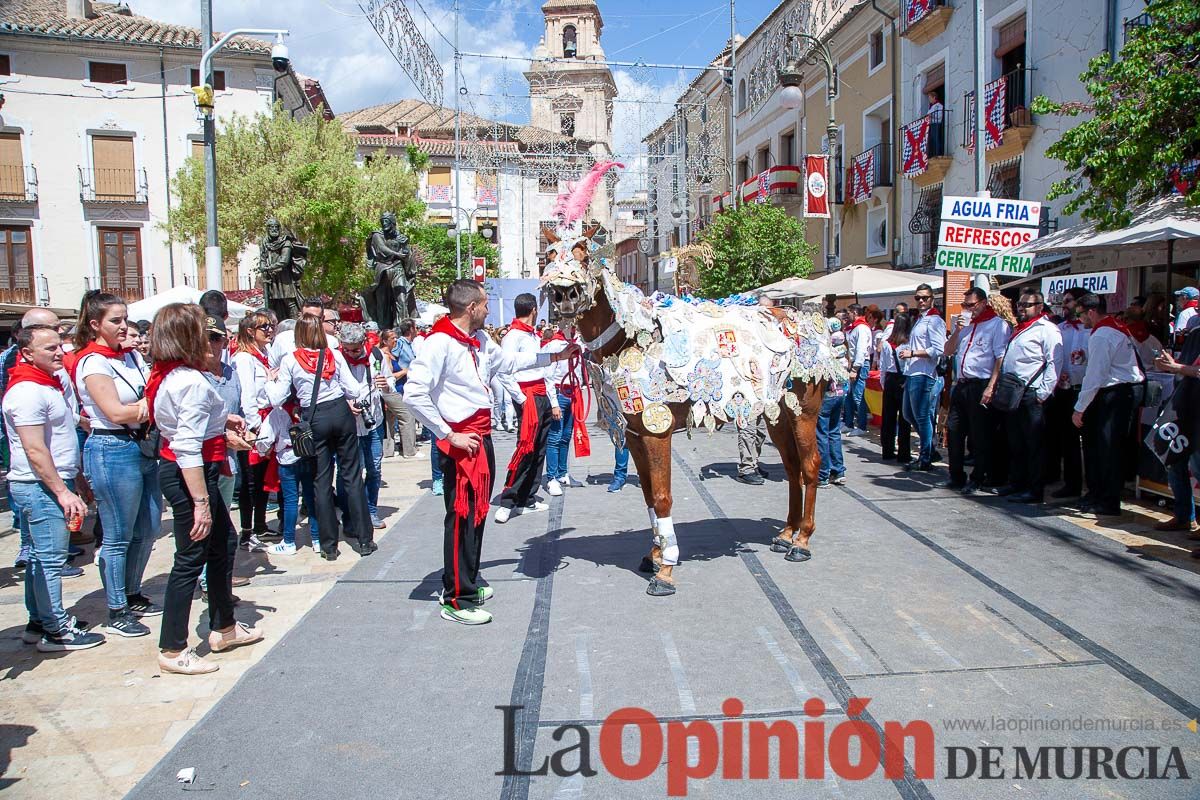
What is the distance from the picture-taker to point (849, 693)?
12.5ft

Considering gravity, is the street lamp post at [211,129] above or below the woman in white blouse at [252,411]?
above

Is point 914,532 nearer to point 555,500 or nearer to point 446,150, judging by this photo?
point 555,500

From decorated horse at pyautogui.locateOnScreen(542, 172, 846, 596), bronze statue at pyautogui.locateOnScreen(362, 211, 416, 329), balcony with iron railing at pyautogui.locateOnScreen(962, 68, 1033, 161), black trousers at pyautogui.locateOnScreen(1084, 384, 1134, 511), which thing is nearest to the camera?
decorated horse at pyautogui.locateOnScreen(542, 172, 846, 596)

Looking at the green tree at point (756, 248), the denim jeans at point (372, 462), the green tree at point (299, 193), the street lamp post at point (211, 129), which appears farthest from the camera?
the green tree at point (299, 193)

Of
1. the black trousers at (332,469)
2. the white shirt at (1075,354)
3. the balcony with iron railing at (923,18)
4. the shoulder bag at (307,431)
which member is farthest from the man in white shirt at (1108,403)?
the balcony with iron railing at (923,18)

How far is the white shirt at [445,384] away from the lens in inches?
186

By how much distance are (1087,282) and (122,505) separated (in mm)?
15003

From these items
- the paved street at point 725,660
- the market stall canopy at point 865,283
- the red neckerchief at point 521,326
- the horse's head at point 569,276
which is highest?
the market stall canopy at point 865,283

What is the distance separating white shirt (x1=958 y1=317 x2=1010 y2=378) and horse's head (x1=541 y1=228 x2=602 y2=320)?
16.3 feet

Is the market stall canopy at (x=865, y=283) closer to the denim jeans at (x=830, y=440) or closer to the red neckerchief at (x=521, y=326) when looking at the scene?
the denim jeans at (x=830, y=440)

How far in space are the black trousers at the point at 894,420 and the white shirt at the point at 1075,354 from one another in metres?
2.03

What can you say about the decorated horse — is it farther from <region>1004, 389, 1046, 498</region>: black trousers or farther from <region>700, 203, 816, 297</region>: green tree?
<region>700, 203, 816, 297</region>: green tree

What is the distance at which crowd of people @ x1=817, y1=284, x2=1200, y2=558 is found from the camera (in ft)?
22.2

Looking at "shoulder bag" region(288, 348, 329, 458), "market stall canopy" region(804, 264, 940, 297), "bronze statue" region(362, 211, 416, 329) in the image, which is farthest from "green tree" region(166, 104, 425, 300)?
"shoulder bag" region(288, 348, 329, 458)
